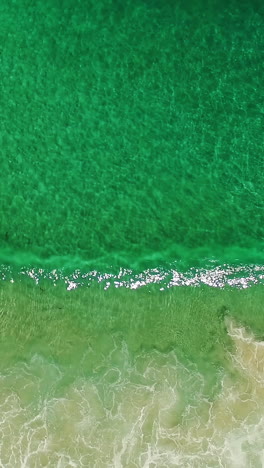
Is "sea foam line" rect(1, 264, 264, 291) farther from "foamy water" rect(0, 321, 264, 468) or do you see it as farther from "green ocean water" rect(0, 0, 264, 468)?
"foamy water" rect(0, 321, 264, 468)

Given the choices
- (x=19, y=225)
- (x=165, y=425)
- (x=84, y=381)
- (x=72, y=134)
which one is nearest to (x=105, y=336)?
(x=84, y=381)

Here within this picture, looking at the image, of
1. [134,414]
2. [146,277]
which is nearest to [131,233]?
[146,277]

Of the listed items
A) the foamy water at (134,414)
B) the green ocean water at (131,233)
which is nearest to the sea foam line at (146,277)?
the green ocean water at (131,233)

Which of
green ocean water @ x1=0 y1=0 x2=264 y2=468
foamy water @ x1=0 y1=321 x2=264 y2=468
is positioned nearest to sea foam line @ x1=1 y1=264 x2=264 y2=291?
green ocean water @ x1=0 y1=0 x2=264 y2=468

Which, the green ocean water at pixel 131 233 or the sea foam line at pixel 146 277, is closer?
the green ocean water at pixel 131 233

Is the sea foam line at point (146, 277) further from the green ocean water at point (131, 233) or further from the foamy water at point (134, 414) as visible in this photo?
the foamy water at point (134, 414)

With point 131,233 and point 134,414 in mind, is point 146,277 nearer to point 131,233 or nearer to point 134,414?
point 131,233
